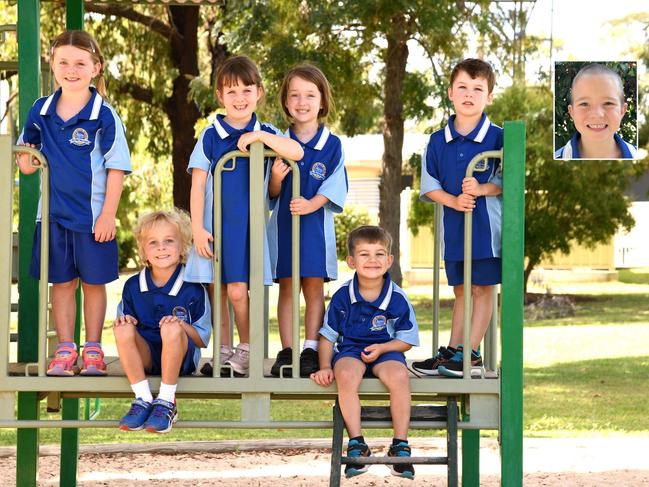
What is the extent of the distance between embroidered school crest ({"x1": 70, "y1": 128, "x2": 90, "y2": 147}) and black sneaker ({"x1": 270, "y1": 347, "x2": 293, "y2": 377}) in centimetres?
120

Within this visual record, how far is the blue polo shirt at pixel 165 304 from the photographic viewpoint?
5070 millimetres

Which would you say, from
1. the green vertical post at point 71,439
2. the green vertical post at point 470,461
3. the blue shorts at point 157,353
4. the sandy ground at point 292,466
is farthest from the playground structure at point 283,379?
the sandy ground at point 292,466

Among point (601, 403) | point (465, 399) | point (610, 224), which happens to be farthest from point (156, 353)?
point (610, 224)

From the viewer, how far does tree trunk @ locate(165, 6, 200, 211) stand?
59.5 feet

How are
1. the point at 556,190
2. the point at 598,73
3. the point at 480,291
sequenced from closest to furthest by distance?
the point at 480,291, the point at 598,73, the point at 556,190

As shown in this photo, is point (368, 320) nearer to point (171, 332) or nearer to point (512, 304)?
point (512, 304)

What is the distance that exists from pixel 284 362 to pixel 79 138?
4.17 feet

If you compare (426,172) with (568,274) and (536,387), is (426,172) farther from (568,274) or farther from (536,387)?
(568,274)

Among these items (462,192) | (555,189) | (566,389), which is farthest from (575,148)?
(462,192)

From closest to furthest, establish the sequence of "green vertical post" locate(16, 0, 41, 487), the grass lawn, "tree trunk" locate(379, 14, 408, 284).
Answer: "green vertical post" locate(16, 0, 41, 487)
the grass lawn
"tree trunk" locate(379, 14, 408, 284)

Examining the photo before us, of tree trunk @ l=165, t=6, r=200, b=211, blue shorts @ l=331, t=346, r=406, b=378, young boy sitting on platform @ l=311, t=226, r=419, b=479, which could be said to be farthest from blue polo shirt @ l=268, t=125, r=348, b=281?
tree trunk @ l=165, t=6, r=200, b=211

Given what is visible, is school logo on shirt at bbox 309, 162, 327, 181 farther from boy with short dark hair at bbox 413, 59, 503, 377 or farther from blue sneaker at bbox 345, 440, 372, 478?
blue sneaker at bbox 345, 440, 372, 478

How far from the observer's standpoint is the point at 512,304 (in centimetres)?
486

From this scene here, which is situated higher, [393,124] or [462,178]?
[393,124]
